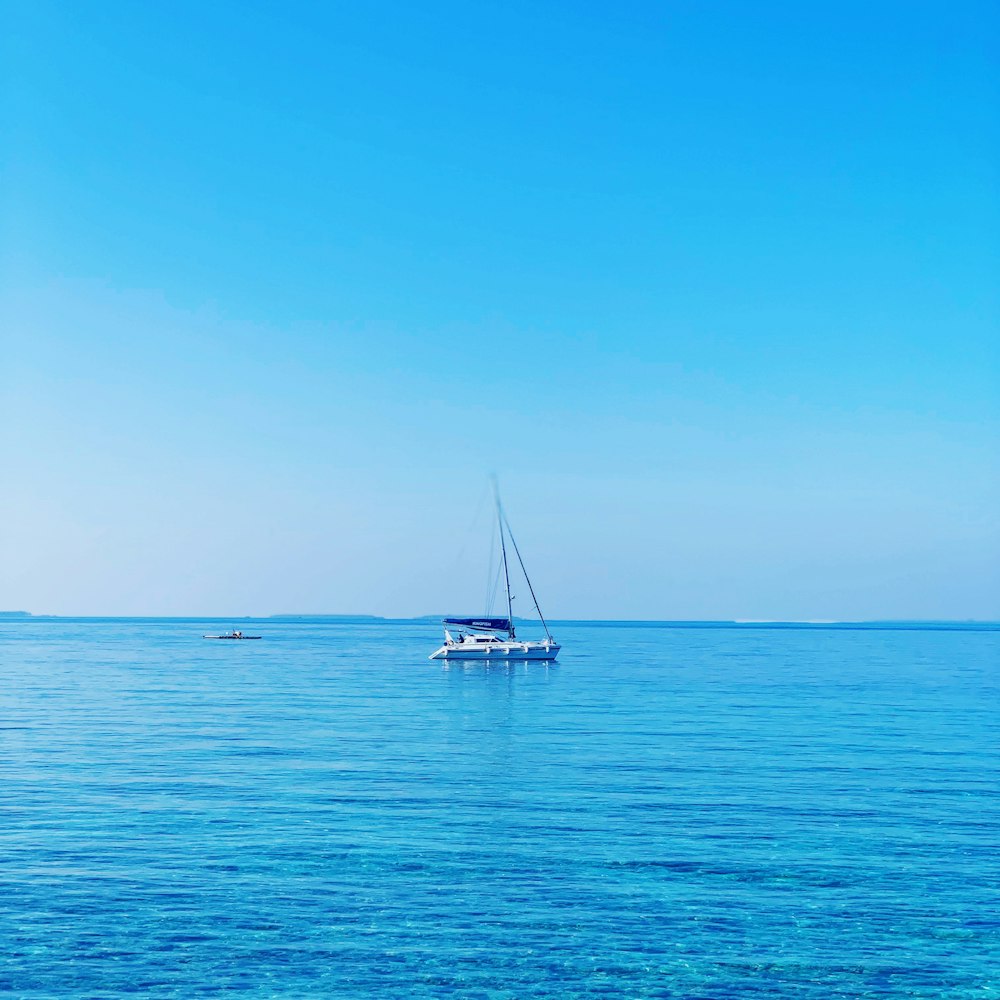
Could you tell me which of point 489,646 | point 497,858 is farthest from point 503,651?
point 497,858

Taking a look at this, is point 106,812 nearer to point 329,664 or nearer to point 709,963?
point 709,963

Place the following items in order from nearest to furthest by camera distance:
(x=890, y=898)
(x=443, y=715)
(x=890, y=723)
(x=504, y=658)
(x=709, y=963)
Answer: (x=709, y=963) < (x=890, y=898) < (x=890, y=723) < (x=443, y=715) < (x=504, y=658)

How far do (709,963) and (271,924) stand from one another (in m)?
10.7

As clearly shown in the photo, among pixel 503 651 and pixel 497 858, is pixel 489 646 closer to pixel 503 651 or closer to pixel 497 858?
pixel 503 651

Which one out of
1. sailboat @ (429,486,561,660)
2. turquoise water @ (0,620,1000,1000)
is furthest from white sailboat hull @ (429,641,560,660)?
turquoise water @ (0,620,1000,1000)

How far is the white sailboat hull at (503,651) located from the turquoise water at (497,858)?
219 ft

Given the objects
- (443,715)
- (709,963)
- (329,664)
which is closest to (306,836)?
(709,963)

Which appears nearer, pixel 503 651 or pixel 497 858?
pixel 497 858

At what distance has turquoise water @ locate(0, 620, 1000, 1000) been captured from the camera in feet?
66.4

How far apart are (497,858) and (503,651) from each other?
102 meters

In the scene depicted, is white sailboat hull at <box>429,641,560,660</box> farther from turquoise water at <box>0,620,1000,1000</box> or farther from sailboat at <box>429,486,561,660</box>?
turquoise water at <box>0,620,1000,1000</box>

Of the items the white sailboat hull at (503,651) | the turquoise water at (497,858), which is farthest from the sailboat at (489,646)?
the turquoise water at (497,858)

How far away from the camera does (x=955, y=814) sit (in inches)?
1367

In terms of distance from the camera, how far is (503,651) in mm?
128875
